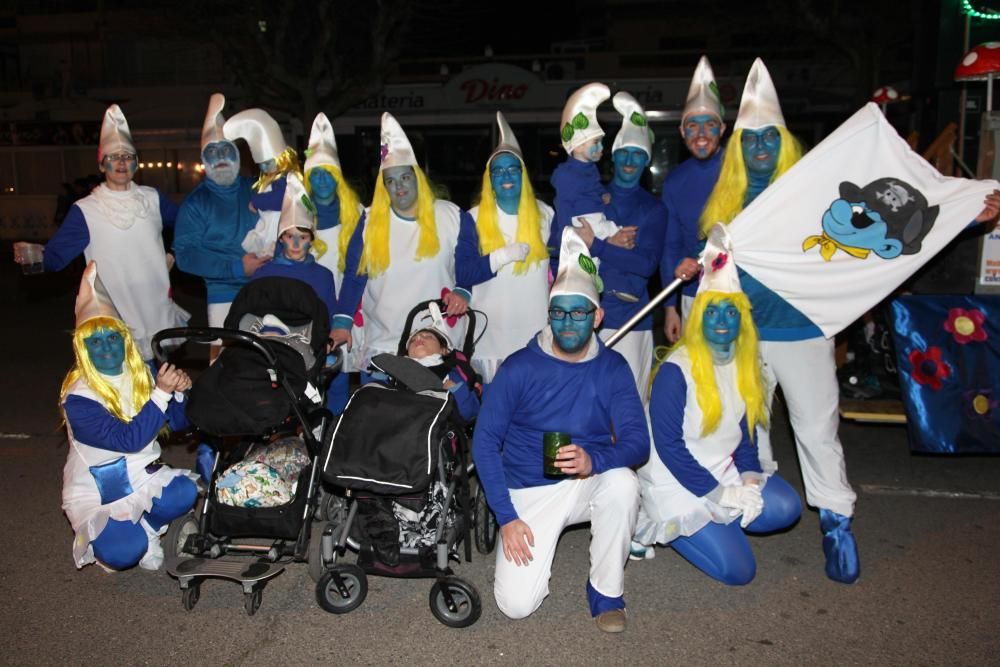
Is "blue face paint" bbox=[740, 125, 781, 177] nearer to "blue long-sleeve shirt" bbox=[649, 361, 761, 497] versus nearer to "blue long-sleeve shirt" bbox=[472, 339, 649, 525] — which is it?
"blue long-sleeve shirt" bbox=[649, 361, 761, 497]

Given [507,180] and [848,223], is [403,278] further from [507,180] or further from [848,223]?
[848,223]

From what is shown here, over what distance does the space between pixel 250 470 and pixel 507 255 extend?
5.95ft

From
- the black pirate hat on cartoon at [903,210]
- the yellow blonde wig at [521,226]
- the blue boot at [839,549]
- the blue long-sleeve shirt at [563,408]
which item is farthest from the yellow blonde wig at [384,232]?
the blue boot at [839,549]

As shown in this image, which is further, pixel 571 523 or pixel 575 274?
pixel 571 523

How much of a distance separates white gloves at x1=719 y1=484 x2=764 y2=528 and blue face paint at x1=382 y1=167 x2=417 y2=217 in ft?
7.86

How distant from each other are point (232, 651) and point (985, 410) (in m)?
4.61

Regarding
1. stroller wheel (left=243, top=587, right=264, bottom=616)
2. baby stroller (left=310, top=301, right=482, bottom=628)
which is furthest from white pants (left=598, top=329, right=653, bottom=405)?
stroller wheel (left=243, top=587, right=264, bottom=616)

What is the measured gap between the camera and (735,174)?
4.43 metres

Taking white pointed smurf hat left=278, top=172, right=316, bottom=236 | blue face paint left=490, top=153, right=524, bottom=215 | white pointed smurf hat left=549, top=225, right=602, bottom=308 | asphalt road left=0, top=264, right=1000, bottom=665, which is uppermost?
blue face paint left=490, top=153, right=524, bottom=215

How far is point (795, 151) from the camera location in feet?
14.7

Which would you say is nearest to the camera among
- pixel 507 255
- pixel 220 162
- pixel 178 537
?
pixel 178 537


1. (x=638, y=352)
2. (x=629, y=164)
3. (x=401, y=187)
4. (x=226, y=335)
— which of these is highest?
(x=629, y=164)

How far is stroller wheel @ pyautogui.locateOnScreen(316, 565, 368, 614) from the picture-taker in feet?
12.1

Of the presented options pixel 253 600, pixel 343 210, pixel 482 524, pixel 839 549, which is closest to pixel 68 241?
pixel 343 210
